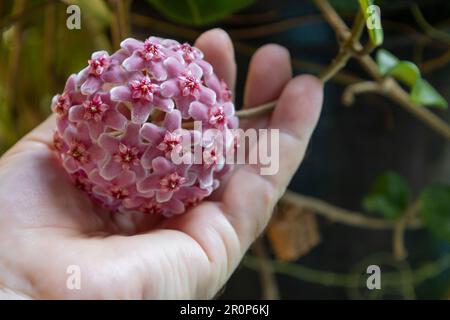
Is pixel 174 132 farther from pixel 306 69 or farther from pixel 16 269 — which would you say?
pixel 306 69

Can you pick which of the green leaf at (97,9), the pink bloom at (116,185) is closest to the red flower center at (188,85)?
the pink bloom at (116,185)

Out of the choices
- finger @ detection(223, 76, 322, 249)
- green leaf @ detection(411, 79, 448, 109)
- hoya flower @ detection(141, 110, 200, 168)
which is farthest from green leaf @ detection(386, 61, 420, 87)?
hoya flower @ detection(141, 110, 200, 168)

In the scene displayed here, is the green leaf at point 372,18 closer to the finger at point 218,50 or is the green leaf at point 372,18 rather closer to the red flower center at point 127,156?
the finger at point 218,50

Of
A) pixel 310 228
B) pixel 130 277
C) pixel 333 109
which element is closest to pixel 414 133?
pixel 333 109

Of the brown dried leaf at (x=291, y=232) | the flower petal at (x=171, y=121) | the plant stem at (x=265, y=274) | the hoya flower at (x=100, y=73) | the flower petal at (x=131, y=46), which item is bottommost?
the plant stem at (x=265, y=274)

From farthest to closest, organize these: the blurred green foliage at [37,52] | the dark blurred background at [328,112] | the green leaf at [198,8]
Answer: the dark blurred background at [328,112]
the blurred green foliage at [37,52]
the green leaf at [198,8]

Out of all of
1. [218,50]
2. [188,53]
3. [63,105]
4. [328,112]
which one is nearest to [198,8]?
[218,50]
